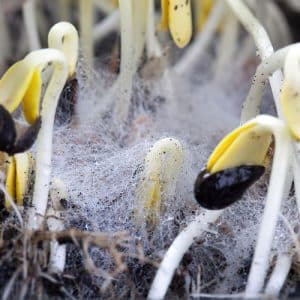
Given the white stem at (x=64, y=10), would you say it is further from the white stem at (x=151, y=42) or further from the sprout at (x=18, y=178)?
the sprout at (x=18, y=178)

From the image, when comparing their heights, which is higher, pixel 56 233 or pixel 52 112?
pixel 52 112

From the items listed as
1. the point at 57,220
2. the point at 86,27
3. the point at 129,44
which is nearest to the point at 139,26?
the point at 129,44

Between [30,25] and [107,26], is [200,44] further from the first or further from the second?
[30,25]

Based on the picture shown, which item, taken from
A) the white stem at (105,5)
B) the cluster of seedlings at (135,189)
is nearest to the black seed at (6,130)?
the cluster of seedlings at (135,189)

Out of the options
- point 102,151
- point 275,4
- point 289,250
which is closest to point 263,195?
point 289,250

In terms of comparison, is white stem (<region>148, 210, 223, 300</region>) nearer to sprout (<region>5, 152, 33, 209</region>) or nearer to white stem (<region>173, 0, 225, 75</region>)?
sprout (<region>5, 152, 33, 209</region>)

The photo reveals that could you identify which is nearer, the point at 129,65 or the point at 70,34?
the point at 70,34

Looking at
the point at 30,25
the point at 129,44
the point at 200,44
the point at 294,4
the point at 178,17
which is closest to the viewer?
the point at 178,17

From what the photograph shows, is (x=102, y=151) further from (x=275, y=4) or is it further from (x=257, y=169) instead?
(x=275, y=4)
